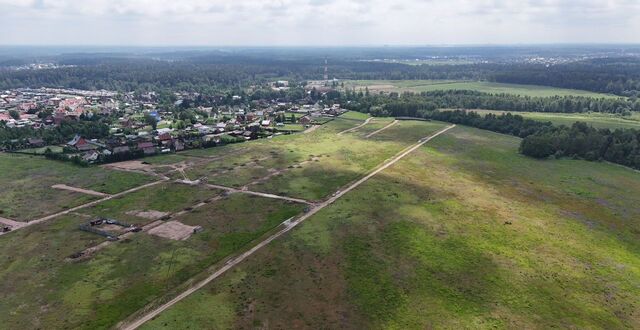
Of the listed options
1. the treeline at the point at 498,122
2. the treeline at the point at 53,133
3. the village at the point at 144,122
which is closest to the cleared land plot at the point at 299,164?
the village at the point at 144,122

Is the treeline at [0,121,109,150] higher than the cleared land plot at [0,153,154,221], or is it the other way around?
the treeline at [0,121,109,150]

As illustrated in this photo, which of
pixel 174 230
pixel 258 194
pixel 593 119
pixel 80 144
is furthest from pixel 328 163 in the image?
pixel 593 119

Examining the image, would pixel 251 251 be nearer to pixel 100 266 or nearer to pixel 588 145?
pixel 100 266

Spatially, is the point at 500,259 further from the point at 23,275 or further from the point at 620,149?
the point at 620,149

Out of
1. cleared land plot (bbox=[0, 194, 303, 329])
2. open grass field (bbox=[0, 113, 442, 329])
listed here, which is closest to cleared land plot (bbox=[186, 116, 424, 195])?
open grass field (bbox=[0, 113, 442, 329])

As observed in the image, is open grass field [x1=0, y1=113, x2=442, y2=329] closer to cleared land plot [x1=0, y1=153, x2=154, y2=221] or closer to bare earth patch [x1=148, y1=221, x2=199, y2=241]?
cleared land plot [x1=0, y1=153, x2=154, y2=221]

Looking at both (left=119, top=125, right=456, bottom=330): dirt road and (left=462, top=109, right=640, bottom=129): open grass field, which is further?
(left=462, top=109, right=640, bottom=129): open grass field

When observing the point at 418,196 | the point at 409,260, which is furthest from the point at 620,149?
the point at 409,260
